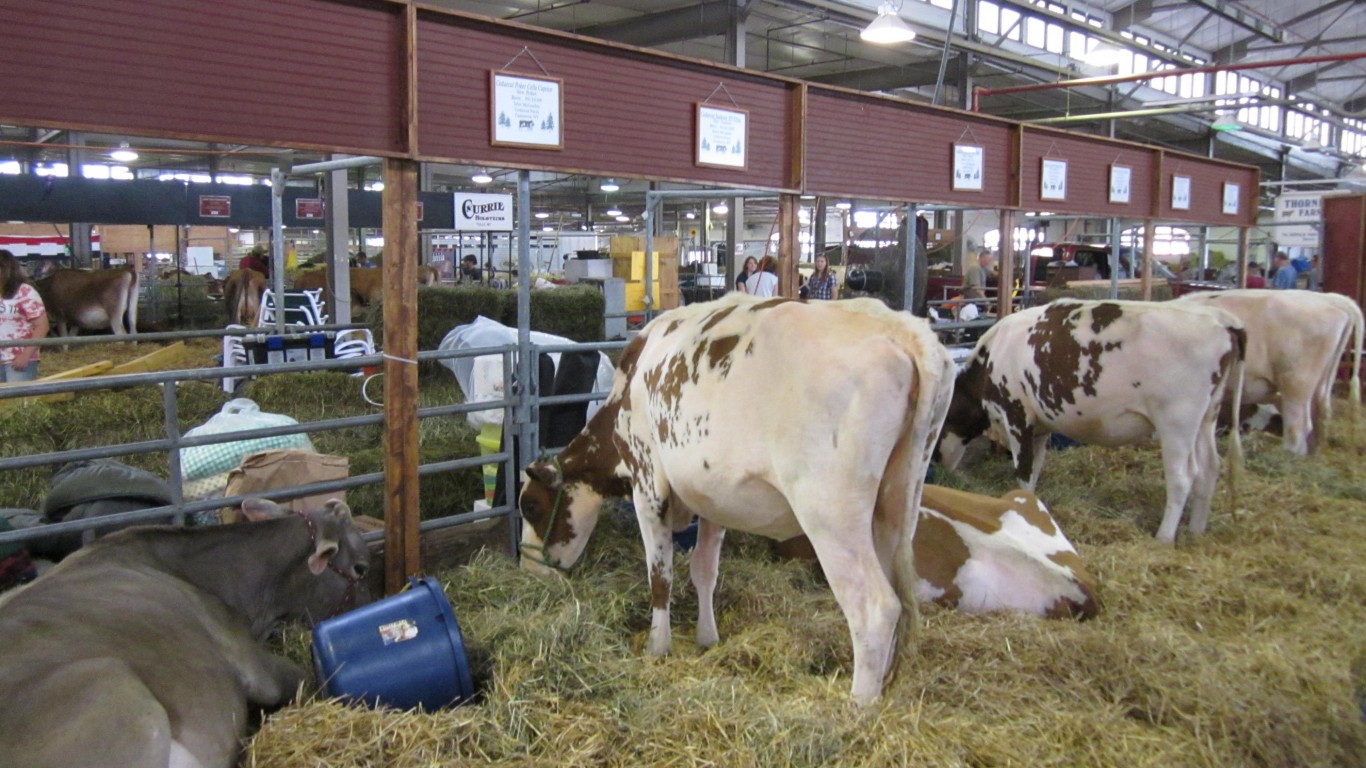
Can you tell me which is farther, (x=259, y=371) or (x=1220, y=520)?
(x=1220, y=520)

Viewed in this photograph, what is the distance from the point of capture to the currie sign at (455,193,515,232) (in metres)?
13.0

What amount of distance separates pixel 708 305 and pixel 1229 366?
3830 mm

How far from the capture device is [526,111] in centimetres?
491

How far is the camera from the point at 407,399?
4566mm

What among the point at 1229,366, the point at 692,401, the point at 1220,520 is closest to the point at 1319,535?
the point at 1220,520

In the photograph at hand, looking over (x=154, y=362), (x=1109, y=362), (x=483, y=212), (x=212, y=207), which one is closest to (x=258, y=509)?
(x=1109, y=362)

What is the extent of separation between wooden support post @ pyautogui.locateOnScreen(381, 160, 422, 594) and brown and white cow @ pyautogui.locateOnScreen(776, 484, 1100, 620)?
6.67ft

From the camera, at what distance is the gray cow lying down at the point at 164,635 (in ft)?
8.60

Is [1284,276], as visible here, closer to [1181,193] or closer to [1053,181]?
[1181,193]

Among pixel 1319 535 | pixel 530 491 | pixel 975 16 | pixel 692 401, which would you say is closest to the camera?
pixel 692 401

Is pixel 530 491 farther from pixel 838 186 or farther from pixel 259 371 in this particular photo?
pixel 838 186

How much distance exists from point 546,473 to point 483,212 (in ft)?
32.0

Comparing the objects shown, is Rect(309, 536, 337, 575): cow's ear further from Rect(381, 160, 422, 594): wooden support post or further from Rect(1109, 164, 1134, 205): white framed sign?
Rect(1109, 164, 1134, 205): white framed sign

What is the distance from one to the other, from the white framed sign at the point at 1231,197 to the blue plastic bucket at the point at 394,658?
11.7 meters
